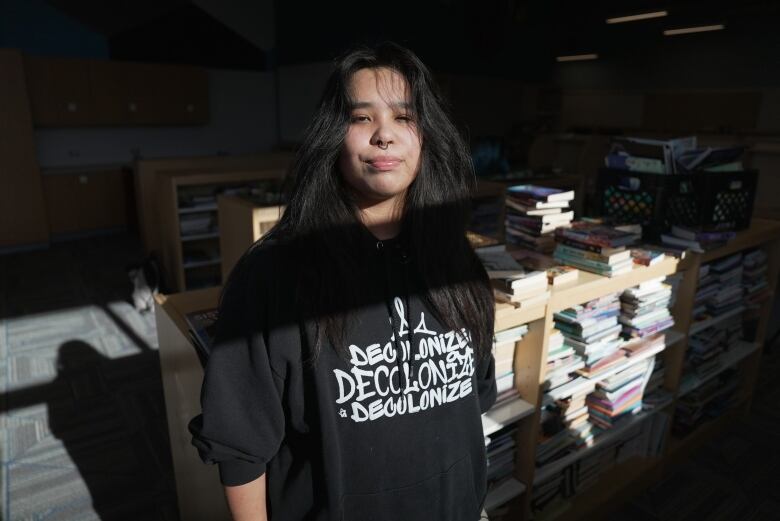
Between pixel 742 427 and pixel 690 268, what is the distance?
1436mm

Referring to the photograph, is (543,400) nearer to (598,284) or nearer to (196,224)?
(598,284)

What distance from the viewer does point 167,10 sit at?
299 inches

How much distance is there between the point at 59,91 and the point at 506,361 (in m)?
7.06

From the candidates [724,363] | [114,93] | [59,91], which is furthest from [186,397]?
[114,93]

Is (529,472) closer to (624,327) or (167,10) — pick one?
(624,327)

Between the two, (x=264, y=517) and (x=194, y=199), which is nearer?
(x=264, y=517)

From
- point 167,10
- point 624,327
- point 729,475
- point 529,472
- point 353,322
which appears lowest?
point 729,475

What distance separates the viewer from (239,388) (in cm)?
92

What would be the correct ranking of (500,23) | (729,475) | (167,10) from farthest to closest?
1. (500,23)
2. (167,10)
3. (729,475)

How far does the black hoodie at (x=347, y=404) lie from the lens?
0.92 metres

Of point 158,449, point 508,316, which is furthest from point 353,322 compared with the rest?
point 158,449

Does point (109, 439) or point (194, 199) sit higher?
point (194, 199)

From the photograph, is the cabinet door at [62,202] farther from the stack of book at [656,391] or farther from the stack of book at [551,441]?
the stack of book at [656,391]

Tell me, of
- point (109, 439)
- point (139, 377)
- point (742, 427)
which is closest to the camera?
point (109, 439)
